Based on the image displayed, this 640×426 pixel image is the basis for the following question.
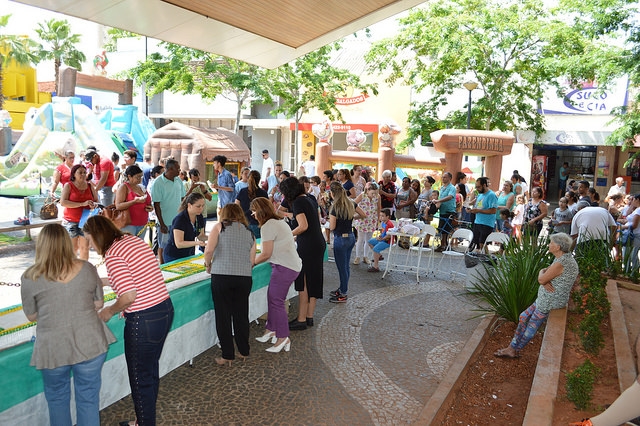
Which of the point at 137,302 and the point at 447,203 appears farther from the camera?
the point at 447,203

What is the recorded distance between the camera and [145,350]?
3.39 metres

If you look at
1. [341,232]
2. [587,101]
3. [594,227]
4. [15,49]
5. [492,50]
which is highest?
[15,49]

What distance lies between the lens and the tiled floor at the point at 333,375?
4.16 meters

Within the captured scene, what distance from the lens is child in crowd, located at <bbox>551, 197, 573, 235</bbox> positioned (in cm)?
940

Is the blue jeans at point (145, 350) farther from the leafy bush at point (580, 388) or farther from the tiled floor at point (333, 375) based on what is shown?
the leafy bush at point (580, 388)

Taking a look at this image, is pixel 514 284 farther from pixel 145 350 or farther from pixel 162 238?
pixel 162 238

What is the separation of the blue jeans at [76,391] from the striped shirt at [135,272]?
0.40m

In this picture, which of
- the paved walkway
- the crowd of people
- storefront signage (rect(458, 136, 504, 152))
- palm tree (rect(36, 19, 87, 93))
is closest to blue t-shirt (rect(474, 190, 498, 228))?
the crowd of people

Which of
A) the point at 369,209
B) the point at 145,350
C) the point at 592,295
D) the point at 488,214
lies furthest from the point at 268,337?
the point at 488,214

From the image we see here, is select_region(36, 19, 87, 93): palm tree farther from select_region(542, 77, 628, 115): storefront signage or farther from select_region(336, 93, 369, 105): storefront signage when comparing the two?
select_region(542, 77, 628, 115): storefront signage

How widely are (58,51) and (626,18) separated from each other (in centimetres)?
3513

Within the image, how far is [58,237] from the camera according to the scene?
2928mm

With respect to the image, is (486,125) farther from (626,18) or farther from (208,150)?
(208,150)

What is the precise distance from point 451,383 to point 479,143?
1264 centimetres
